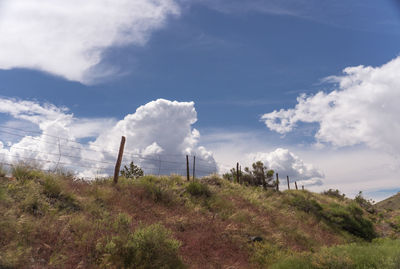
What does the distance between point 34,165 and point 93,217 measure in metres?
4.90

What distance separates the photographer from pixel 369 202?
4328cm

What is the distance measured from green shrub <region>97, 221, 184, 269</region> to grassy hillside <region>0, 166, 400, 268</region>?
0.03m

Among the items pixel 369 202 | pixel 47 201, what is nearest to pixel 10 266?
pixel 47 201

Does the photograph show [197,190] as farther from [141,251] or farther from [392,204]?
[392,204]

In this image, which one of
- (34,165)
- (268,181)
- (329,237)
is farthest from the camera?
(268,181)

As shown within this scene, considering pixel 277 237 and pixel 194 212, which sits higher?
pixel 194 212

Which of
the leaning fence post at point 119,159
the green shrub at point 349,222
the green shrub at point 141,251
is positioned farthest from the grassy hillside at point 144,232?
the green shrub at point 349,222

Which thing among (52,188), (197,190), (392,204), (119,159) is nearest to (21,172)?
(52,188)

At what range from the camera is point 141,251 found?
288 inches

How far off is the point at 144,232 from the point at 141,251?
0.62m

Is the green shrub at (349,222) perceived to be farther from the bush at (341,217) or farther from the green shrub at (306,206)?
the green shrub at (306,206)

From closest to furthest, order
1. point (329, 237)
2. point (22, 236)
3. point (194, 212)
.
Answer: point (22, 236) → point (194, 212) → point (329, 237)

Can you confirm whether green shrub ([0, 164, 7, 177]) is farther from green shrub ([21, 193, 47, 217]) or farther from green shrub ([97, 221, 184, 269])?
green shrub ([97, 221, 184, 269])

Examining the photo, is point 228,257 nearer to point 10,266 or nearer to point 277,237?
point 277,237
